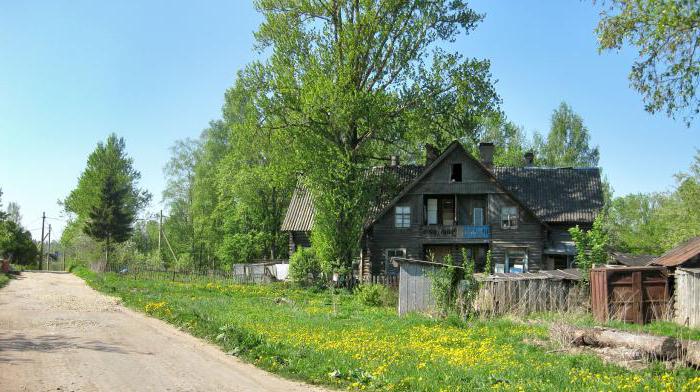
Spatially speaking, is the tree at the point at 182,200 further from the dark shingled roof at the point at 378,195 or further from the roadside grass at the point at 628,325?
the roadside grass at the point at 628,325

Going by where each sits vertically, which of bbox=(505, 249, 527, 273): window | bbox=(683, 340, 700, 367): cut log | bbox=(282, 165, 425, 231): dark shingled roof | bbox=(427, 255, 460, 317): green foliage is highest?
bbox=(282, 165, 425, 231): dark shingled roof

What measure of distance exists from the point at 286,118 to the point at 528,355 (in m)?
28.0

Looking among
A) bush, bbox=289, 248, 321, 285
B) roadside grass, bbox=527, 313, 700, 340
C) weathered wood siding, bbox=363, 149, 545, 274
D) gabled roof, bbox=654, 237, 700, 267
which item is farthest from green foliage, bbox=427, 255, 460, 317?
weathered wood siding, bbox=363, 149, 545, 274

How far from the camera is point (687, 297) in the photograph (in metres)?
19.2

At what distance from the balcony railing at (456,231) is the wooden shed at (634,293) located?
19.2m

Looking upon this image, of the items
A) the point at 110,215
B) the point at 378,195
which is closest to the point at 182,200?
the point at 110,215

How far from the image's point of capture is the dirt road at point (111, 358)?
429 inches

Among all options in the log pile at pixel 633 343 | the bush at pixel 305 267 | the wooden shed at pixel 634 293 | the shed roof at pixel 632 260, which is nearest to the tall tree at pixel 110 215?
the bush at pixel 305 267

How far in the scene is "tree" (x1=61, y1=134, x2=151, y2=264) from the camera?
229 feet

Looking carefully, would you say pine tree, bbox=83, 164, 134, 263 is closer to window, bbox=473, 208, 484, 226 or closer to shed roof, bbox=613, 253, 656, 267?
window, bbox=473, 208, 484, 226

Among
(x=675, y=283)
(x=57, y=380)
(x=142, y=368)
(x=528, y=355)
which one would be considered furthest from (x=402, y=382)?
(x=675, y=283)

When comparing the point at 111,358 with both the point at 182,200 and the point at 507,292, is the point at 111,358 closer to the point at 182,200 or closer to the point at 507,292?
the point at 507,292

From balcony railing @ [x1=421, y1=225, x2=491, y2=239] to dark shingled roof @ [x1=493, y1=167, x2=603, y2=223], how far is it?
309 cm

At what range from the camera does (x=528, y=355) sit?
43.9 ft
